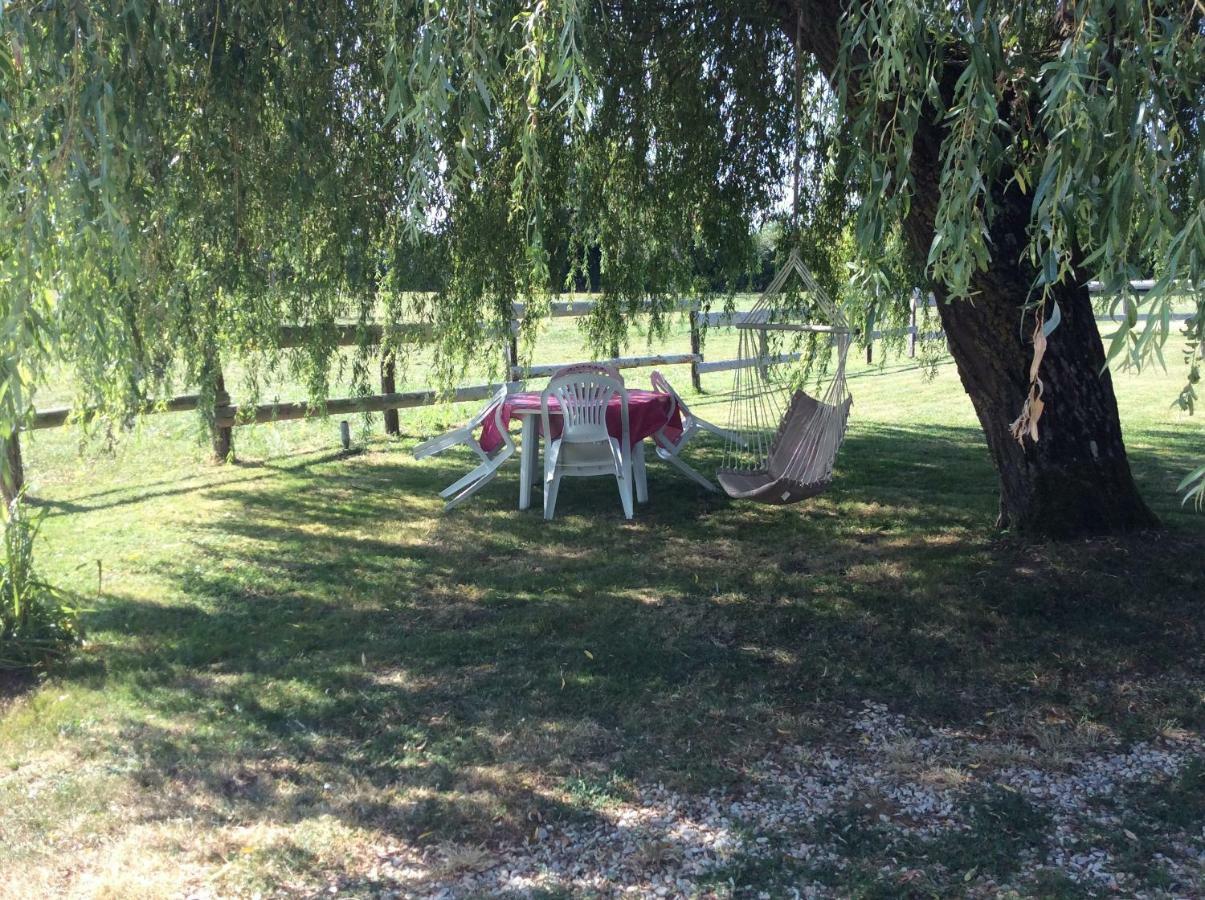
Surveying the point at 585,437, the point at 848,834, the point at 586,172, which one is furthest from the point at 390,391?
the point at 848,834

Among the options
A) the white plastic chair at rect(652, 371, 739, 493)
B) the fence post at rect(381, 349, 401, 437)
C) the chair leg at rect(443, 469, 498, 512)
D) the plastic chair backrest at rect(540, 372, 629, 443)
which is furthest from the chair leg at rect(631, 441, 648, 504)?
the fence post at rect(381, 349, 401, 437)

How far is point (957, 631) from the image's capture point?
179 inches

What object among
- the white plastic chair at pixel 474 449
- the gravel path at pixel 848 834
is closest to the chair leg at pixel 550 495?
the white plastic chair at pixel 474 449

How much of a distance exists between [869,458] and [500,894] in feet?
21.1

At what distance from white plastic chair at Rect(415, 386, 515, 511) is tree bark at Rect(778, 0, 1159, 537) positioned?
3.15 m

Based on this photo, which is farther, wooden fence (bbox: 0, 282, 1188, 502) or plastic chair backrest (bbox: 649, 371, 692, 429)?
plastic chair backrest (bbox: 649, 371, 692, 429)

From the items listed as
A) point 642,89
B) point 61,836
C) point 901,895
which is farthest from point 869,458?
point 61,836

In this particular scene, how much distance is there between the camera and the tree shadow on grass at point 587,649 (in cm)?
355

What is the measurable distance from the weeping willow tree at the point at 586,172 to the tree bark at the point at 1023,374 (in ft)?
0.05

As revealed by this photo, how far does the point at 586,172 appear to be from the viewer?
5.33 meters

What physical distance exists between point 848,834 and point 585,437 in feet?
12.9

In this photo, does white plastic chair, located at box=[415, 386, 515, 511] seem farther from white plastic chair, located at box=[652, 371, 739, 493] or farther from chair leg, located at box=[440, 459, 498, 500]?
white plastic chair, located at box=[652, 371, 739, 493]

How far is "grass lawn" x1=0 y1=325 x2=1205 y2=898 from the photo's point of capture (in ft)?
9.79

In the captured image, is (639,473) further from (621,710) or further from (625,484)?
(621,710)
